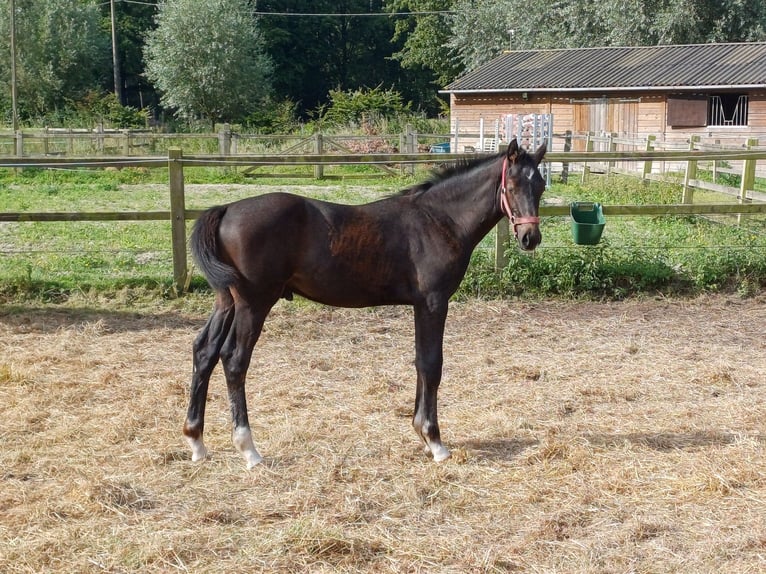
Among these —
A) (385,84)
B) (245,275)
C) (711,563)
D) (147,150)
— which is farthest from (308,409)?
(385,84)

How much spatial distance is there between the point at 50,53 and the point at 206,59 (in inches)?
314

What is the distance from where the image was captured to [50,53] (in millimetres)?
40688

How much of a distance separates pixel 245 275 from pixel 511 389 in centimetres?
227

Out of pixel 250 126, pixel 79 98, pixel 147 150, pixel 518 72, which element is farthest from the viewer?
pixel 79 98

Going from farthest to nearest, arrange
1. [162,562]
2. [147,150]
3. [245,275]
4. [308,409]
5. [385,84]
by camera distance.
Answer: [385,84] < [147,150] < [308,409] < [245,275] < [162,562]

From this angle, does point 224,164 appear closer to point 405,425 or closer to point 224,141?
point 405,425

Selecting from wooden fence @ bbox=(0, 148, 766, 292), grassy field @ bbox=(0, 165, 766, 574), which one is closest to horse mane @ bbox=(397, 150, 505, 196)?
grassy field @ bbox=(0, 165, 766, 574)

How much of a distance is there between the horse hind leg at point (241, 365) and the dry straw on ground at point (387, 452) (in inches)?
4.9

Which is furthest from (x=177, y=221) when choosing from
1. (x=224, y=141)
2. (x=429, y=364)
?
(x=224, y=141)

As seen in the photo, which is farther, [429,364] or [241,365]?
[429,364]

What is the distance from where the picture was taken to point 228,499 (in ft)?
13.7

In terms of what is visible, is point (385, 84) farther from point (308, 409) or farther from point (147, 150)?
point (308, 409)

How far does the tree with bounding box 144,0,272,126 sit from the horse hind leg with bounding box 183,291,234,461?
3520 cm

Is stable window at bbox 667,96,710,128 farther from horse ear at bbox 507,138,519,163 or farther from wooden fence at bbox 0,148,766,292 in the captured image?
horse ear at bbox 507,138,519,163
